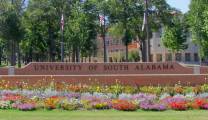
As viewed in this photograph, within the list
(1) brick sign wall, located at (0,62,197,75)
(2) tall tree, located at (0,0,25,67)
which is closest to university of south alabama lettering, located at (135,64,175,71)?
(1) brick sign wall, located at (0,62,197,75)

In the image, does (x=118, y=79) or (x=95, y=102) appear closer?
(x=95, y=102)

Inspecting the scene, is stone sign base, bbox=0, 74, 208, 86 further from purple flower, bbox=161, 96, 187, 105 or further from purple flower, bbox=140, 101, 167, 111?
purple flower, bbox=140, 101, 167, 111

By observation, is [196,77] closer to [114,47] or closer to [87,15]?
[87,15]

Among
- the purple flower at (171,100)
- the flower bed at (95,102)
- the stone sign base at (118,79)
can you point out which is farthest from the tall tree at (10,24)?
the purple flower at (171,100)

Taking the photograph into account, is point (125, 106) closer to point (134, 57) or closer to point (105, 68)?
point (105, 68)

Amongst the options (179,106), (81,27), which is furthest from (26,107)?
(81,27)

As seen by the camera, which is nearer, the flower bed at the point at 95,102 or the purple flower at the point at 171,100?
the flower bed at the point at 95,102

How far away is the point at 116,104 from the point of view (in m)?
16.8

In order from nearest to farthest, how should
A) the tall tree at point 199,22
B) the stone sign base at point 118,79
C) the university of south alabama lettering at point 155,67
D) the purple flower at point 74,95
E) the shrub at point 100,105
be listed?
the shrub at point 100,105 → the purple flower at point 74,95 → the stone sign base at point 118,79 → the university of south alabama lettering at point 155,67 → the tall tree at point 199,22
